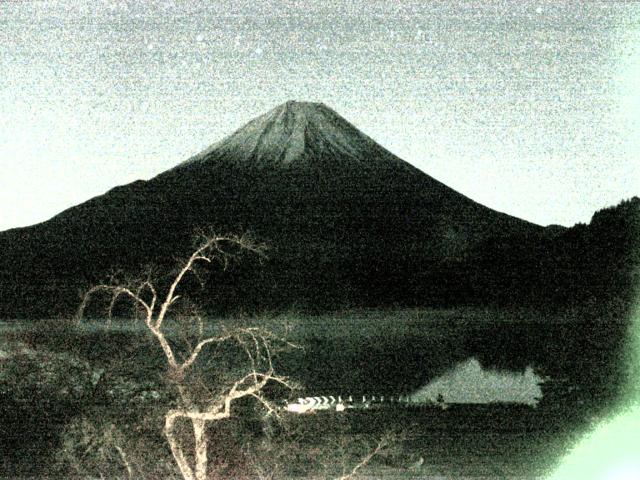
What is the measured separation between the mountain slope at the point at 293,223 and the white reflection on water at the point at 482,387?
1956 inches

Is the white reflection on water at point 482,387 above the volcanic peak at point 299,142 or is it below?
below

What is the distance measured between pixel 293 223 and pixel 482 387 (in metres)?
92.0

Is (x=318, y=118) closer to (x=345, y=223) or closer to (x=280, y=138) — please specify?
(x=280, y=138)

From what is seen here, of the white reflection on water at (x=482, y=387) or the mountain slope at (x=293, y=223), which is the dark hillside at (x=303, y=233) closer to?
the mountain slope at (x=293, y=223)

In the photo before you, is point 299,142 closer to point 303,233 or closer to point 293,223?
point 293,223

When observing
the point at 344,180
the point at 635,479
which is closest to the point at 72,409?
the point at 635,479

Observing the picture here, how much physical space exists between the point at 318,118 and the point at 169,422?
127m

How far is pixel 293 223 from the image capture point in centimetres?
11512

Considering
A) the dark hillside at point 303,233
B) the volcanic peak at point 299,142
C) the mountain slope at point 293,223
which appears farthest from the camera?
the volcanic peak at point 299,142

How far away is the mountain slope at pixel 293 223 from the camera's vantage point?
87.3 m

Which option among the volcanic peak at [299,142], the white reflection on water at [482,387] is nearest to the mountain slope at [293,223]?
the volcanic peak at [299,142]

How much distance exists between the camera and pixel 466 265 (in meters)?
87.8

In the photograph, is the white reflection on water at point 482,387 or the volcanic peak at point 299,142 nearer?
the white reflection on water at point 482,387

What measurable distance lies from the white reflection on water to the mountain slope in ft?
163
